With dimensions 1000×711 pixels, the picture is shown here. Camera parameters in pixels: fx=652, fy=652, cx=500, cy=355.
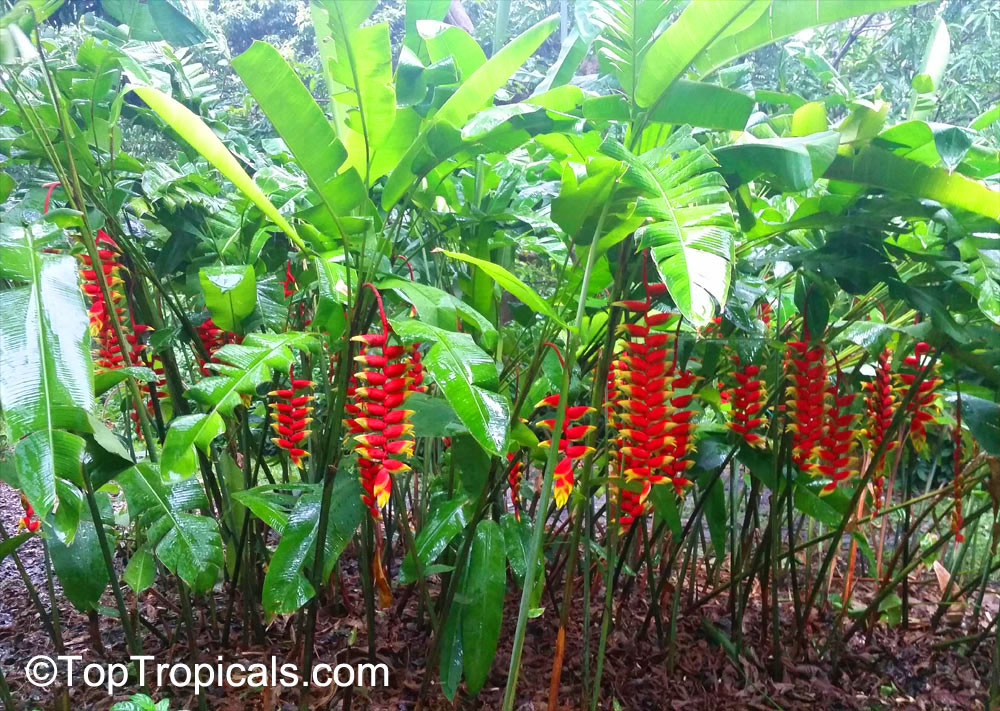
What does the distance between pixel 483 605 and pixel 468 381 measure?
1.69 feet

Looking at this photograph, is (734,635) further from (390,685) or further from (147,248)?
(147,248)

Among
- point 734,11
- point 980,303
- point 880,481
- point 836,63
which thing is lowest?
point 880,481

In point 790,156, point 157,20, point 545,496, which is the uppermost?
point 157,20

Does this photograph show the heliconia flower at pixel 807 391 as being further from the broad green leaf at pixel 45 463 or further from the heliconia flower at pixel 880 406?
the broad green leaf at pixel 45 463

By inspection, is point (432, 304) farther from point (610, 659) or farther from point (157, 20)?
point (610, 659)

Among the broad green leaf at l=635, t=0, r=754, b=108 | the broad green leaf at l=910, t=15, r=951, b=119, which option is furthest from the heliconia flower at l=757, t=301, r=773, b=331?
the broad green leaf at l=635, t=0, r=754, b=108

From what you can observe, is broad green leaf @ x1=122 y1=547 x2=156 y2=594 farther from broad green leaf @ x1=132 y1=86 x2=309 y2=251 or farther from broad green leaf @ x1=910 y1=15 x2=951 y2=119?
→ broad green leaf @ x1=910 y1=15 x2=951 y2=119

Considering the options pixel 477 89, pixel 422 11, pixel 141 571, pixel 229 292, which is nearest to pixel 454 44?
pixel 422 11

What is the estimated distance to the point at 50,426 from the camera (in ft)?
2.68

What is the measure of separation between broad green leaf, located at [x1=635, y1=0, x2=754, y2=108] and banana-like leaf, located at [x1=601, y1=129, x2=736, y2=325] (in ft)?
0.33

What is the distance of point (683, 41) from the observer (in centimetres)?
88

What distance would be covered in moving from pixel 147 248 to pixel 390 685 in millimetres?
1215

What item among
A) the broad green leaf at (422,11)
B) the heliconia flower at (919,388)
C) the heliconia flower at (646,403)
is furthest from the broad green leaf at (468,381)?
the heliconia flower at (919,388)

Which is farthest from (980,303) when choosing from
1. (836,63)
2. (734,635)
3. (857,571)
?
(836,63)
